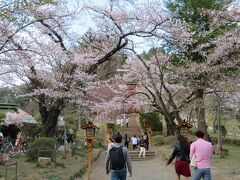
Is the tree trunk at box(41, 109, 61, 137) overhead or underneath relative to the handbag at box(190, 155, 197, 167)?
overhead

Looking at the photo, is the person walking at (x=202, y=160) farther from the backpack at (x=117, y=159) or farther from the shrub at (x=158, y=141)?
the shrub at (x=158, y=141)

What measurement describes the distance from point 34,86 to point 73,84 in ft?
7.09

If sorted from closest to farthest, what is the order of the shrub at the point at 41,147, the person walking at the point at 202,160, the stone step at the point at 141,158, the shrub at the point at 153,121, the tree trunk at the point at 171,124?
the person walking at the point at 202,160 → the shrub at the point at 41,147 → the tree trunk at the point at 171,124 → the stone step at the point at 141,158 → the shrub at the point at 153,121

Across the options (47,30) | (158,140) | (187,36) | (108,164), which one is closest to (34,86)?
(47,30)

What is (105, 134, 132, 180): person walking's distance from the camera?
8.12 m

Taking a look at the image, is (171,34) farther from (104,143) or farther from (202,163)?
(104,143)

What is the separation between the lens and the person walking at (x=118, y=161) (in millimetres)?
8117

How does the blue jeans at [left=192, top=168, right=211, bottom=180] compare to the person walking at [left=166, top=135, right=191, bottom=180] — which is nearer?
the blue jeans at [left=192, top=168, right=211, bottom=180]

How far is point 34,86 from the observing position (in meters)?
21.8

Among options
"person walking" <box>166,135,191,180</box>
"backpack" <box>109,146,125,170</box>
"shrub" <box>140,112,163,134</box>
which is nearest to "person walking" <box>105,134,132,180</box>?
"backpack" <box>109,146,125,170</box>

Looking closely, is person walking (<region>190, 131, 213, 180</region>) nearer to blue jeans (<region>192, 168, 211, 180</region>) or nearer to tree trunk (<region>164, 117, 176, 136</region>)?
blue jeans (<region>192, 168, 211, 180</region>)

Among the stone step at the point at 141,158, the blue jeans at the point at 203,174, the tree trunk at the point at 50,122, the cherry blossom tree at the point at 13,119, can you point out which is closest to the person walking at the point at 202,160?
the blue jeans at the point at 203,174

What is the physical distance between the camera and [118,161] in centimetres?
810

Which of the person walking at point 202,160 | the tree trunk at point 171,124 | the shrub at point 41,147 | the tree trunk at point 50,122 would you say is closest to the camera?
the person walking at point 202,160
